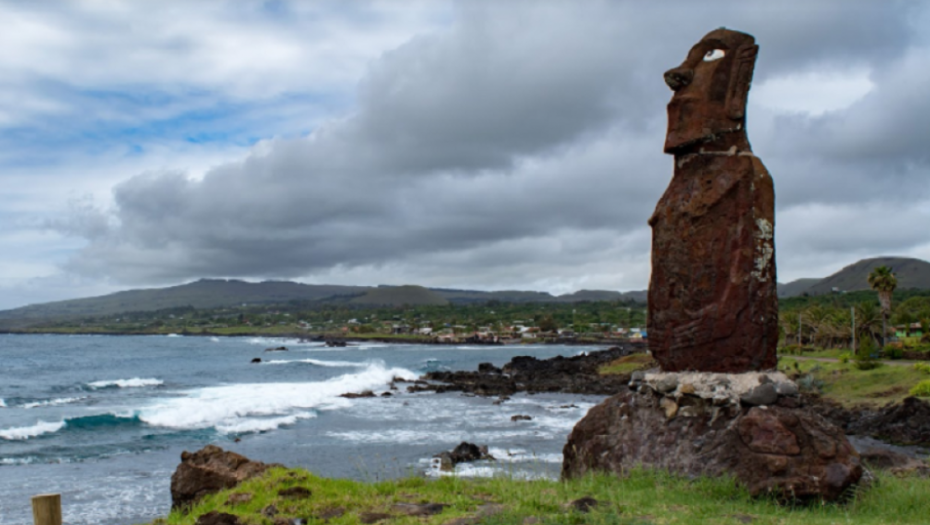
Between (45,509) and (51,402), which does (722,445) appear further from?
(51,402)

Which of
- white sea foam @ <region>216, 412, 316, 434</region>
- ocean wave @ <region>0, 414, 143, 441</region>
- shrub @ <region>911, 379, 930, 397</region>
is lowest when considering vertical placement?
white sea foam @ <region>216, 412, 316, 434</region>

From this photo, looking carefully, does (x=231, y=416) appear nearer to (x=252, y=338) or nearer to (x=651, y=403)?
(x=651, y=403)

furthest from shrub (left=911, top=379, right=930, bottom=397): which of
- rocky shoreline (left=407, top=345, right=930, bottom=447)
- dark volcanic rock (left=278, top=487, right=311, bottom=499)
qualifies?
dark volcanic rock (left=278, top=487, right=311, bottom=499)

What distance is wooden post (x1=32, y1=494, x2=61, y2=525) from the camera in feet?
18.4

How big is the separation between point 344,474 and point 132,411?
2095cm

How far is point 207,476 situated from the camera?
11305mm

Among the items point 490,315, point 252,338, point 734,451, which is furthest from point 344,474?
point 490,315

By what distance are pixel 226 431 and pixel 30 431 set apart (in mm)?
7816

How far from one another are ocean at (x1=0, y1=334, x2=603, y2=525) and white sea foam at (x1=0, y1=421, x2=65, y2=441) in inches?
2.4

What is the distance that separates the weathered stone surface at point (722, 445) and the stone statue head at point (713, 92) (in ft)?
11.4

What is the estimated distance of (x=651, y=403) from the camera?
9.96 meters

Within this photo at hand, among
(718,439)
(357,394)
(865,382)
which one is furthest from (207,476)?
(357,394)

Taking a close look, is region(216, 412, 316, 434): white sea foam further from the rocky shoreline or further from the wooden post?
the wooden post

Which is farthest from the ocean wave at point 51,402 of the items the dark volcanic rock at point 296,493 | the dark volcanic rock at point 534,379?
the dark volcanic rock at point 296,493
